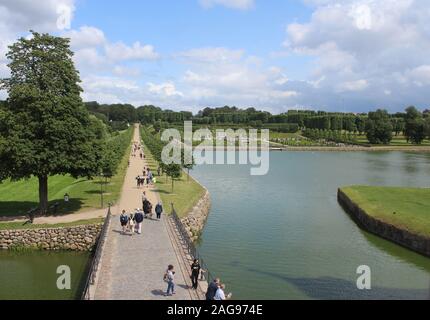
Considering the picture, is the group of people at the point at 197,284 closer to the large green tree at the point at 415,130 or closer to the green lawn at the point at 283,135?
the large green tree at the point at 415,130

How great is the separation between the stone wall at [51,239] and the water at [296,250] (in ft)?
24.7

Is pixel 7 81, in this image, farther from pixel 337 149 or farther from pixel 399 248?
pixel 337 149

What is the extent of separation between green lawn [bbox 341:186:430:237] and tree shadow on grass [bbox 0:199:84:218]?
77.0ft

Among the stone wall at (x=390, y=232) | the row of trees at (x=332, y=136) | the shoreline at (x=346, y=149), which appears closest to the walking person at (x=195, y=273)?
the stone wall at (x=390, y=232)

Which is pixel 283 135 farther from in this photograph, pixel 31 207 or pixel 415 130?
pixel 31 207

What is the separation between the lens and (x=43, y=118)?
1313 inches

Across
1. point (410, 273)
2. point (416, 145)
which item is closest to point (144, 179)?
point (410, 273)

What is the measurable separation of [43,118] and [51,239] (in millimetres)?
8449

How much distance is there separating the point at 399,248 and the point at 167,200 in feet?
62.9

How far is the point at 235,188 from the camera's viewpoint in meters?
57.3

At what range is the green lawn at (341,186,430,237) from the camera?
33638 mm

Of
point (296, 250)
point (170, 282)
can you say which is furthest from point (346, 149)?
point (170, 282)

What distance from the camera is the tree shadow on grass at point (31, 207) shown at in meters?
35.6

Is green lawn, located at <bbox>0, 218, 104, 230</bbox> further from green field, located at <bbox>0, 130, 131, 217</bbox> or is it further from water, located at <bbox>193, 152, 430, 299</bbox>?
water, located at <bbox>193, 152, 430, 299</bbox>
